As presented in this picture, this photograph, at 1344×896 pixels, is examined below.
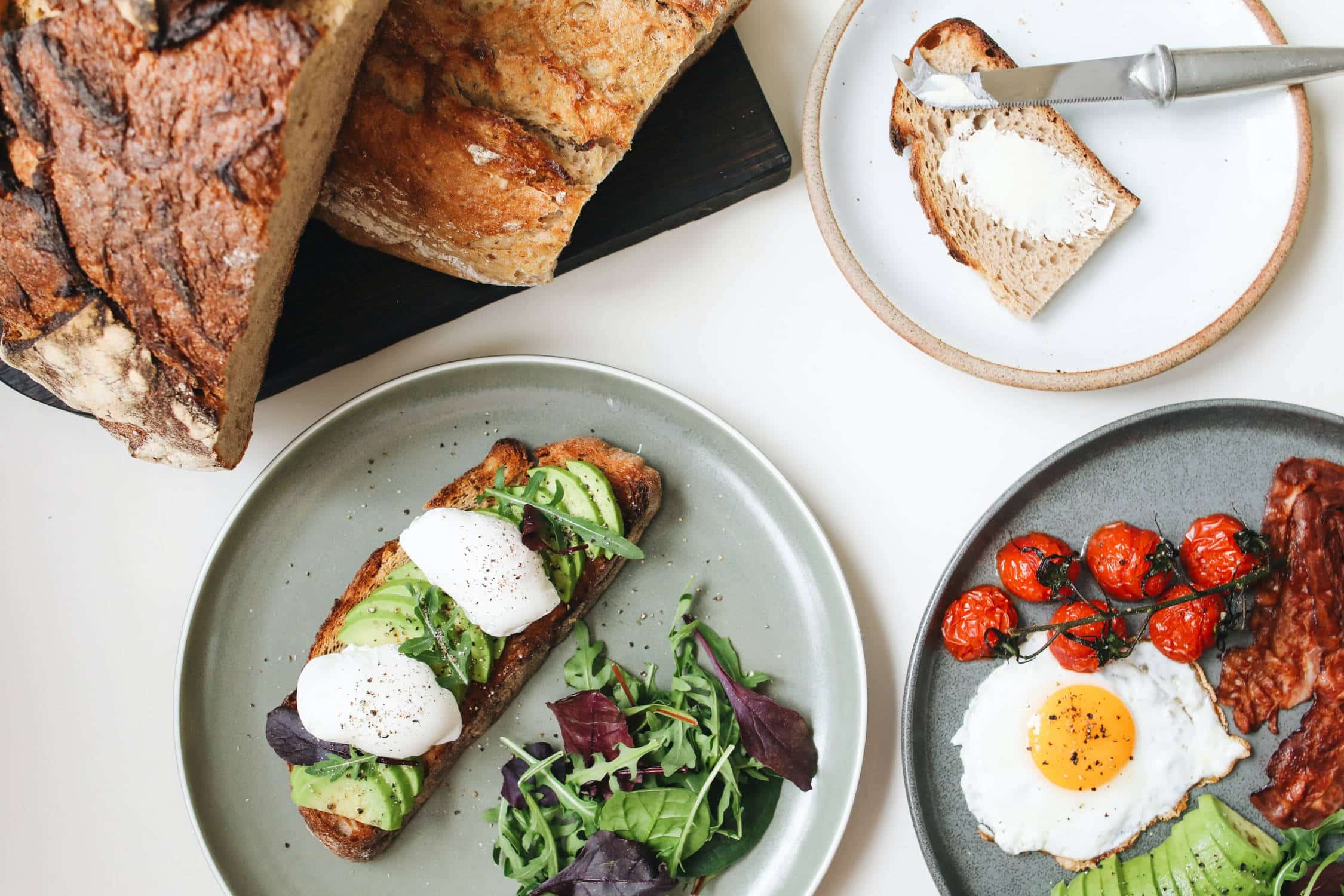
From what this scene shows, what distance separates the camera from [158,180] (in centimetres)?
178

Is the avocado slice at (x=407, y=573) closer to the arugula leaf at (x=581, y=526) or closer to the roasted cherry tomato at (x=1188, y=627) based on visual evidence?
the arugula leaf at (x=581, y=526)

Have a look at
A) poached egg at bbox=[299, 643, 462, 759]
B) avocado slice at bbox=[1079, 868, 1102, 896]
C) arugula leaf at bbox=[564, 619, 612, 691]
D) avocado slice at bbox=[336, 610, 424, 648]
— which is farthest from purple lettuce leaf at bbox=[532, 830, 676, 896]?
avocado slice at bbox=[1079, 868, 1102, 896]

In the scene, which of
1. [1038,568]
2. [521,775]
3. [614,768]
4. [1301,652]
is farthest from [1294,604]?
[521,775]

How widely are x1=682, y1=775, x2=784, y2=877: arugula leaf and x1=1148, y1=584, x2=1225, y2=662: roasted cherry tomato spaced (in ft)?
3.53

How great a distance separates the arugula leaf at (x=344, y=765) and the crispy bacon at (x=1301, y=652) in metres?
2.26

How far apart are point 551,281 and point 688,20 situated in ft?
2.53

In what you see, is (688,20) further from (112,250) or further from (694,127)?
(112,250)

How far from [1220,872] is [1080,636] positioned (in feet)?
2.16

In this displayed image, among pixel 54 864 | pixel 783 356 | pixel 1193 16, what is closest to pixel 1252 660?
pixel 783 356

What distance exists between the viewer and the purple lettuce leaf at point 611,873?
234 cm

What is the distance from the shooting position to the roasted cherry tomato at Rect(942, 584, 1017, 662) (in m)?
2.41

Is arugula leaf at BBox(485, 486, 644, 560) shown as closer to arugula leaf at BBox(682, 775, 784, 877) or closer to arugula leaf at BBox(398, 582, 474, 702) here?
arugula leaf at BBox(398, 582, 474, 702)

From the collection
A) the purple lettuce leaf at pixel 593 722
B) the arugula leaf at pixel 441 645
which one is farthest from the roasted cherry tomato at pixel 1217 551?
the arugula leaf at pixel 441 645

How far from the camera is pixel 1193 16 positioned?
2436 millimetres
